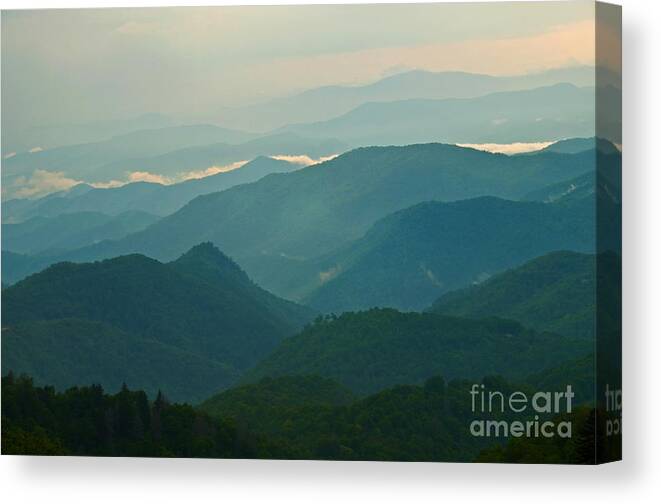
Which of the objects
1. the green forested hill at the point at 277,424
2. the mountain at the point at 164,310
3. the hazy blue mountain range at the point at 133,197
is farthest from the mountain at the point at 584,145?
the mountain at the point at 164,310

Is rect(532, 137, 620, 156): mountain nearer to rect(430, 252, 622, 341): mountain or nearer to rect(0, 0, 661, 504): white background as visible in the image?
rect(0, 0, 661, 504): white background

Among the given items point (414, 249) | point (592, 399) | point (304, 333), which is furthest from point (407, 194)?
point (592, 399)

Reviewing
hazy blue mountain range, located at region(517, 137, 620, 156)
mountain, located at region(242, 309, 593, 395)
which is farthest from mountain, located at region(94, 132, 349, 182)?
hazy blue mountain range, located at region(517, 137, 620, 156)

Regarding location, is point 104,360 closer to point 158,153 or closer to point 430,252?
point 158,153

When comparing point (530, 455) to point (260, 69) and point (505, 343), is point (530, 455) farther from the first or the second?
point (260, 69)

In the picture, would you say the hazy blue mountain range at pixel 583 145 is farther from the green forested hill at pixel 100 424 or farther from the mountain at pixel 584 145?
the green forested hill at pixel 100 424

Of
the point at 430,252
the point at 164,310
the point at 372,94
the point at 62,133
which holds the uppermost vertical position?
the point at 372,94

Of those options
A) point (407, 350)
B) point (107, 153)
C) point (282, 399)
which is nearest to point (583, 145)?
point (407, 350)
